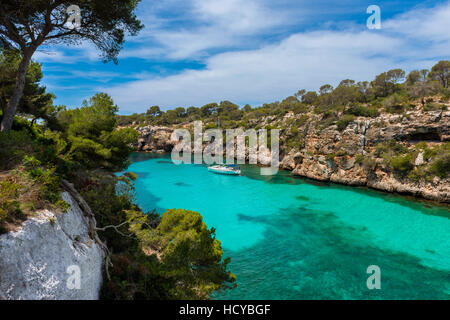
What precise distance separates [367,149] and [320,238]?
19.6m

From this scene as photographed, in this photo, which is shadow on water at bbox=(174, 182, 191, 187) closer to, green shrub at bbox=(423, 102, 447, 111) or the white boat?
the white boat

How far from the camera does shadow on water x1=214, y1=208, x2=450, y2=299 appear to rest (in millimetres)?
9719

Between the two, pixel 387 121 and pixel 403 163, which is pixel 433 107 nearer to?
pixel 387 121

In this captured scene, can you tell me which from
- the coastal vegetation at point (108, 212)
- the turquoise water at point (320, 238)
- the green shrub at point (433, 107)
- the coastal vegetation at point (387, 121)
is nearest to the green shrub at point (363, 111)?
the coastal vegetation at point (387, 121)

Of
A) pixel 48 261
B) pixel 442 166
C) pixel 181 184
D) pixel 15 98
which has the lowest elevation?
pixel 181 184

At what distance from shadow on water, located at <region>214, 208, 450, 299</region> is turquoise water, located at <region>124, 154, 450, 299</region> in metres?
0.05

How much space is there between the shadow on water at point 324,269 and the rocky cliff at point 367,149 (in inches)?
483

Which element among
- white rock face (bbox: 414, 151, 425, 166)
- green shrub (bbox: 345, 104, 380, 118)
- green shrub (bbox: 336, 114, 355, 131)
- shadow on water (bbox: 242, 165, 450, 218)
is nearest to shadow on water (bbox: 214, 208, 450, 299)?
shadow on water (bbox: 242, 165, 450, 218)

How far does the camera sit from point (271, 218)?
1900 centimetres

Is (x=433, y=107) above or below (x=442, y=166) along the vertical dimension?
above

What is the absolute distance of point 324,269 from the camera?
11500 mm

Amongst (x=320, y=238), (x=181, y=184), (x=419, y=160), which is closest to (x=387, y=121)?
(x=419, y=160)

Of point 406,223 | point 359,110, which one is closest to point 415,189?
point 406,223
